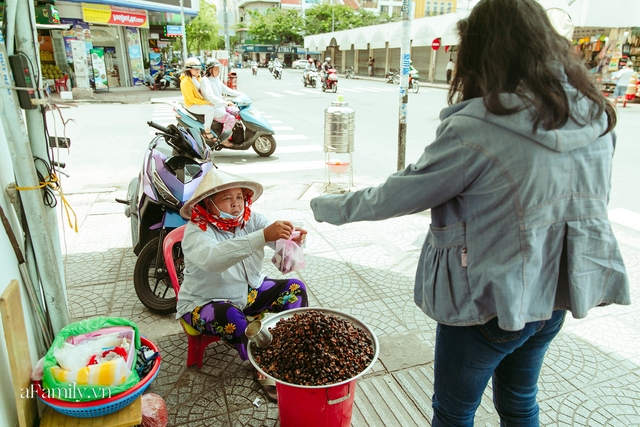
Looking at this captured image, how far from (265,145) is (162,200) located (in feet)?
17.0

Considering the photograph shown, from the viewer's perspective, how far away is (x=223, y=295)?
2430 mm

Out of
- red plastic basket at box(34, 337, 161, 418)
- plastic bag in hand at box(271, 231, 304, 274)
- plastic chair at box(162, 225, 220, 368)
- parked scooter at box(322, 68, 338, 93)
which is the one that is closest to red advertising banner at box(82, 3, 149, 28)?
parked scooter at box(322, 68, 338, 93)

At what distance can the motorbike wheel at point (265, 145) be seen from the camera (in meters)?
8.13

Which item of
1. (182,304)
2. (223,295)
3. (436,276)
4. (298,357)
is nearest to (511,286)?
(436,276)

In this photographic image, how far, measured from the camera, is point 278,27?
197 ft

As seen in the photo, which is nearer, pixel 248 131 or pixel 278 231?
pixel 278 231

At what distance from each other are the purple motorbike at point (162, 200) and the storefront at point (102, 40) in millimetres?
14101

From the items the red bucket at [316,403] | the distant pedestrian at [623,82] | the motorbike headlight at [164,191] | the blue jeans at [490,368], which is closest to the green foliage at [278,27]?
the distant pedestrian at [623,82]

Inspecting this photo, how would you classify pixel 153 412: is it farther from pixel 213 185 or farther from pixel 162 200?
pixel 162 200

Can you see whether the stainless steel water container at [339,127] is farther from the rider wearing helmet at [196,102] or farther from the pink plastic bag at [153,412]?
the pink plastic bag at [153,412]

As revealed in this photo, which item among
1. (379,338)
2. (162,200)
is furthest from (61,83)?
(379,338)

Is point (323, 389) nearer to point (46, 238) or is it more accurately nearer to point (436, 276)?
point (436, 276)

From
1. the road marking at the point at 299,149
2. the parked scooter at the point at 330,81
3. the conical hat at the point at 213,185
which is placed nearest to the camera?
the conical hat at the point at 213,185

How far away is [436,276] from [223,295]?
1307 millimetres
